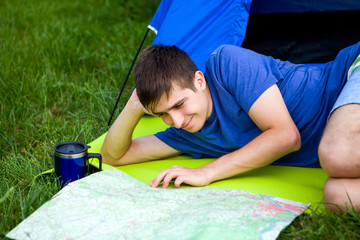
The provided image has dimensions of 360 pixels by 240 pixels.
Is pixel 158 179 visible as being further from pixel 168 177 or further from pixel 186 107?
pixel 186 107

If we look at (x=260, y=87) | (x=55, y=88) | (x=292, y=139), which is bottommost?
(x=55, y=88)

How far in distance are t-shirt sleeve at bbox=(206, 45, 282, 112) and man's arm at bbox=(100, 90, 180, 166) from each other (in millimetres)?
366

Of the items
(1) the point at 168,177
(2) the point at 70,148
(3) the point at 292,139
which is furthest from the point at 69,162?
(3) the point at 292,139

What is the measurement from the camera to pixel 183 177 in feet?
5.14

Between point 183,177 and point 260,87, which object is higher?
point 260,87

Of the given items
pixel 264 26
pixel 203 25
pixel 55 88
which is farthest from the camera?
pixel 264 26

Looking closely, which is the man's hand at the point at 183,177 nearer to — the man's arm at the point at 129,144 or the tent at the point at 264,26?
the man's arm at the point at 129,144

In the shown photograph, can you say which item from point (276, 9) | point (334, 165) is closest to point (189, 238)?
point (334, 165)

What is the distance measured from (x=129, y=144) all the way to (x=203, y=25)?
842 mm

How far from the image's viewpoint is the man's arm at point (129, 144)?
5.88ft

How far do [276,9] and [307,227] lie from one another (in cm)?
197

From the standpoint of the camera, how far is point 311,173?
1692mm

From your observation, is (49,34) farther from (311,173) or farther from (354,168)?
(354,168)

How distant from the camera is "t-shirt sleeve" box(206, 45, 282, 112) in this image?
1508 millimetres
